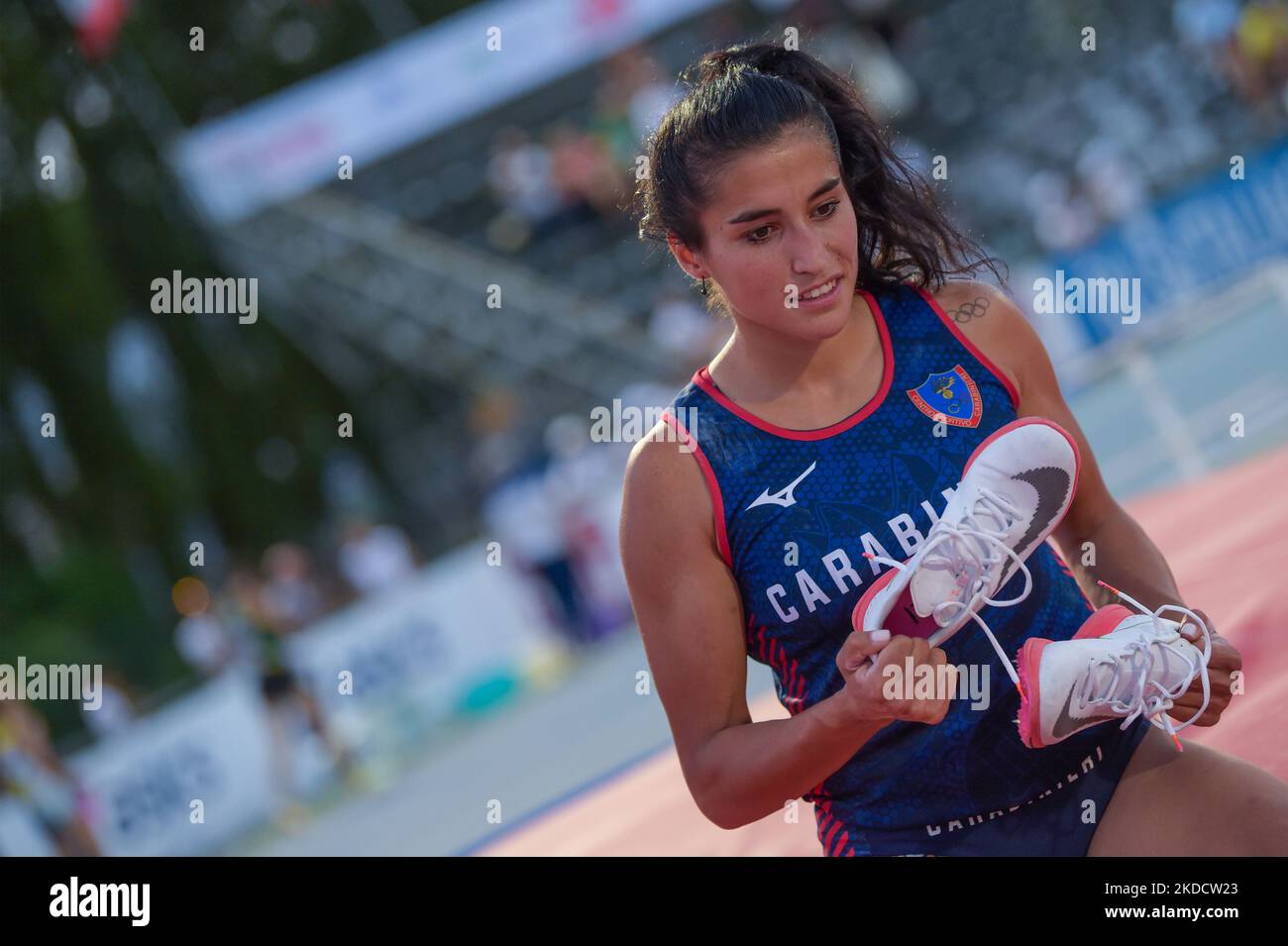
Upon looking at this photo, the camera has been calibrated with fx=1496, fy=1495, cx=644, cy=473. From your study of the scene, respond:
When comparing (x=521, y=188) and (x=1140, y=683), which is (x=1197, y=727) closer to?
A: (x=1140, y=683)

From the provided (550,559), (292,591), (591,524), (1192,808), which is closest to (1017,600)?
(1192,808)

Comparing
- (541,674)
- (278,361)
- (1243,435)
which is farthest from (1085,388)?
(278,361)

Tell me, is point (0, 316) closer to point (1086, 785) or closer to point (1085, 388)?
point (1085, 388)

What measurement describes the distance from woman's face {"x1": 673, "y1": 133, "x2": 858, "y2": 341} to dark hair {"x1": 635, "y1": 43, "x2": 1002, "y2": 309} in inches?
1.5

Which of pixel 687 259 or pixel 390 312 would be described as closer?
pixel 687 259

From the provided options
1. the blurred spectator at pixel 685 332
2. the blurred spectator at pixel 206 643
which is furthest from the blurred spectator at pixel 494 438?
the blurred spectator at pixel 206 643

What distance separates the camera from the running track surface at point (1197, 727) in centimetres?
346

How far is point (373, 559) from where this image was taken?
1298 cm

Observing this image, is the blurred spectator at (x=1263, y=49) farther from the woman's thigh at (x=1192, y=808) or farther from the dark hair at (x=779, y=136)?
the woman's thigh at (x=1192, y=808)

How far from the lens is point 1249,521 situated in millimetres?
4961

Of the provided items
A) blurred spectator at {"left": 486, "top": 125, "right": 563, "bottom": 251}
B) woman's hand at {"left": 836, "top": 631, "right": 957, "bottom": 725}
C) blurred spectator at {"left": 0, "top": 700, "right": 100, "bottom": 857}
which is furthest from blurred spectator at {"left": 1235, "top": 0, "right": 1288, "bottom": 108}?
woman's hand at {"left": 836, "top": 631, "right": 957, "bottom": 725}

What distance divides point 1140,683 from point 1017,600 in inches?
9.0

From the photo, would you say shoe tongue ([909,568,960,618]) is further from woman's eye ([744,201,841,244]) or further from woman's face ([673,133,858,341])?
woman's eye ([744,201,841,244])
